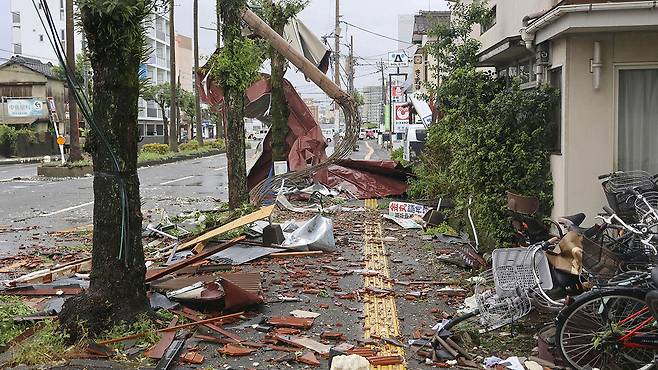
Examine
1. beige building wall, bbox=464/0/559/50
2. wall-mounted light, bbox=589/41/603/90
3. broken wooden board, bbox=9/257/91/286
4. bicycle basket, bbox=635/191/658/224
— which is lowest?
broken wooden board, bbox=9/257/91/286

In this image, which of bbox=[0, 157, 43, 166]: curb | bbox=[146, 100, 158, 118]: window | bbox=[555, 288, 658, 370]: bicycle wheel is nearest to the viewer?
bbox=[555, 288, 658, 370]: bicycle wheel

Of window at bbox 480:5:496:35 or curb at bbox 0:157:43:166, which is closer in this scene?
window at bbox 480:5:496:35

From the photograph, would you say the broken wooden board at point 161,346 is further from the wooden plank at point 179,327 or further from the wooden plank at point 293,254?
the wooden plank at point 293,254

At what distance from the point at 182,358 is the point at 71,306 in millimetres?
1220

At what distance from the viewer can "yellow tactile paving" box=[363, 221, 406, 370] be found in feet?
19.3

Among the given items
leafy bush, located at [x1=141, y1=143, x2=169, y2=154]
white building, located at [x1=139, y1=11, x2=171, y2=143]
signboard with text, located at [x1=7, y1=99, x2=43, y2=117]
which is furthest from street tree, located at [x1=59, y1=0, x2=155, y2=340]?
white building, located at [x1=139, y1=11, x2=171, y2=143]

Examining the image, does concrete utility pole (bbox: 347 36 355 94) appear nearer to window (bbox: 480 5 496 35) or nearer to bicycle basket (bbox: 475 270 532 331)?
window (bbox: 480 5 496 35)

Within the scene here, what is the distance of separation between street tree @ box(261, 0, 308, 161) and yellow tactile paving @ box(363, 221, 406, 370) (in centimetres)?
928

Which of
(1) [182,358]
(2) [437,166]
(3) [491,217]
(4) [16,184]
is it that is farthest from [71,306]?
(4) [16,184]

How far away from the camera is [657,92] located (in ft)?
28.7

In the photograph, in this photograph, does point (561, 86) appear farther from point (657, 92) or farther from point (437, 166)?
Result: point (437, 166)

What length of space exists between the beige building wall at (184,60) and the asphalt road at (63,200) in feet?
244

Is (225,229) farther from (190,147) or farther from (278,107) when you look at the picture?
(190,147)

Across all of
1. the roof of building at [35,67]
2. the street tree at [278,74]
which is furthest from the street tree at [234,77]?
the roof of building at [35,67]
